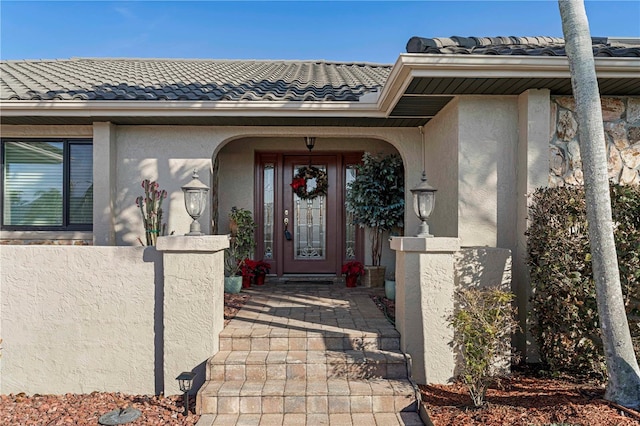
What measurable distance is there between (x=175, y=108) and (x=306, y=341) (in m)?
3.72

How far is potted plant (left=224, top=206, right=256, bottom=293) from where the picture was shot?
7.44m

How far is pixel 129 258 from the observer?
4.55 m

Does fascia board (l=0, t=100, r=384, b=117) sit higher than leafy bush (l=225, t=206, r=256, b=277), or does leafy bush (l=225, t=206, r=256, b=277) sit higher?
fascia board (l=0, t=100, r=384, b=117)

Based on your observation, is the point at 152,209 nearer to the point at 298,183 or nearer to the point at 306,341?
the point at 298,183

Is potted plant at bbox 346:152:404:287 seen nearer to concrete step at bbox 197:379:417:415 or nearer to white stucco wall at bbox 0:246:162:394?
concrete step at bbox 197:379:417:415

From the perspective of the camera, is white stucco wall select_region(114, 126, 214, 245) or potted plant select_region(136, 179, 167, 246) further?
white stucco wall select_region(114, 126, 214, 245)

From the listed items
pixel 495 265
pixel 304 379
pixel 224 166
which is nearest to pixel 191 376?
pixel 304 379

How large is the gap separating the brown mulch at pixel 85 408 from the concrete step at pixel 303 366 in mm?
464

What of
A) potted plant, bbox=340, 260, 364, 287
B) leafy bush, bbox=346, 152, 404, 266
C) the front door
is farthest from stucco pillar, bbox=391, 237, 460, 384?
the front door

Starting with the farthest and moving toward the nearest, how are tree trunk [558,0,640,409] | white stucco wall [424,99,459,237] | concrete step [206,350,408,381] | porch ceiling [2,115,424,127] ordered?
porch ceiling [2,115,424,127], white stucco wall [424,99,459,237], concrete step [206,350,408,381], tree trunk [558,0,640,409]

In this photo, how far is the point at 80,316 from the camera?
4.56m

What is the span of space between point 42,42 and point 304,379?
11.6m

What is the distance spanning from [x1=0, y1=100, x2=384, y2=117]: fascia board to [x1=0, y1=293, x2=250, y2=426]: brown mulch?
3705mm

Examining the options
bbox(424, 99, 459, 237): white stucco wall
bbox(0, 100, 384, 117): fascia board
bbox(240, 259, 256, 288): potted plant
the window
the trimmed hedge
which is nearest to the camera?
the trimmed hedge
